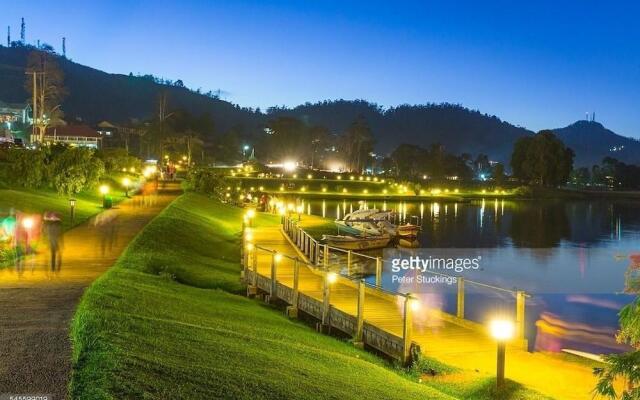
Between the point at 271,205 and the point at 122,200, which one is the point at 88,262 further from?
the point at 271,205

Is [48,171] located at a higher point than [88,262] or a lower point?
higher

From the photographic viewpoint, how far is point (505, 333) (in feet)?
42.4

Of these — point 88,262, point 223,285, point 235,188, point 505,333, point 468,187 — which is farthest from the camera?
point 468,187

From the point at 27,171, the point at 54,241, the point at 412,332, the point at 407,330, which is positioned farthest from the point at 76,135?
the point at 407,330

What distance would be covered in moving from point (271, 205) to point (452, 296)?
36979mm

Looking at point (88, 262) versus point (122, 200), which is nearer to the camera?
point (88, 262)

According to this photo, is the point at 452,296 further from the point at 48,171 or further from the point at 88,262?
the point at 48,171

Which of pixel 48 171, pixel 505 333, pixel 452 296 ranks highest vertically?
pixel 48 171

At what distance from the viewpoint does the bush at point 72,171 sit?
41250 millimetres

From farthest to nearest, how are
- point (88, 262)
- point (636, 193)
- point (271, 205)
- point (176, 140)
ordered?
point (636, 193) < point (176, 140) < point (271, 205) < point (88, 262)

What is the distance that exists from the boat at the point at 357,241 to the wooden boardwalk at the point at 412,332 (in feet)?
75.5

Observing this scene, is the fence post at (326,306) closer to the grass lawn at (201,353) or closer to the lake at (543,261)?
the grass lawn at (201,353)

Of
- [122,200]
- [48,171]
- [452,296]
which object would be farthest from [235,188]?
[452,296]

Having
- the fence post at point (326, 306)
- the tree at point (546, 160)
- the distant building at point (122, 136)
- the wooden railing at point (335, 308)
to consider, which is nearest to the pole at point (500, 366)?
the wooden railing at point (335, 308)
